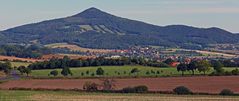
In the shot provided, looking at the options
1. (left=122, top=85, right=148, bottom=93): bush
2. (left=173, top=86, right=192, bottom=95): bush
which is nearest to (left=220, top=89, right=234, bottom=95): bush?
(left=173, top=86, right=192, bottom=95): bush

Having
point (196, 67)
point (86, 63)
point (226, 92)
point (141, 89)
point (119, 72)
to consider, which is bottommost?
point (226, 92)

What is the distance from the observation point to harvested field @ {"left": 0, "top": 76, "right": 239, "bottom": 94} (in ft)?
227

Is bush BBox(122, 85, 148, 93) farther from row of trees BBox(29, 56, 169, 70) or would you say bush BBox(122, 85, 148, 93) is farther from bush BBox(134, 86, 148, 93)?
row of trees BBox(29, 56, 169, 70)

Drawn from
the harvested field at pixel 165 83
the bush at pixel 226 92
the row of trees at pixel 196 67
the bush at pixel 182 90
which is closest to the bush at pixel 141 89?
the harvested field at pixel 165 83

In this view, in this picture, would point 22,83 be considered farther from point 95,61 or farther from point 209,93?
point 95,61

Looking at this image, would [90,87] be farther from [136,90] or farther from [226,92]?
[226,92]

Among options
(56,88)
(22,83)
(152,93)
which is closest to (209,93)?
(152,93)

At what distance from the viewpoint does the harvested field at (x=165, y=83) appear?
69.1 m

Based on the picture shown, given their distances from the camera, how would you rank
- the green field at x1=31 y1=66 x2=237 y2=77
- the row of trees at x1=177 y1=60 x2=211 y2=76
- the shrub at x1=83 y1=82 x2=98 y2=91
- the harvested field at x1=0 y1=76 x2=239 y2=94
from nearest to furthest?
the shrub at x1=83 y1=82 x2=98 y2=91, the harvested field at x1=0 y1=76 x2=239 y2=94, the row of trees at x1=177 y1=60 x2=211 y2=76, the green field at x1=31 y1=66 x2=237 y2=77

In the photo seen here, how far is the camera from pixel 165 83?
244 feet

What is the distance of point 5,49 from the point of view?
166 m

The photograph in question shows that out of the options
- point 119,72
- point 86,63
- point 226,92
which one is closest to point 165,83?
point 226,92

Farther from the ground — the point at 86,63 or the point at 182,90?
the point at 86,63

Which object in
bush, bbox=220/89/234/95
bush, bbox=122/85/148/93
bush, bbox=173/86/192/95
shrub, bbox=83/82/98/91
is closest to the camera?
bush, bbox=220/89/234/95
